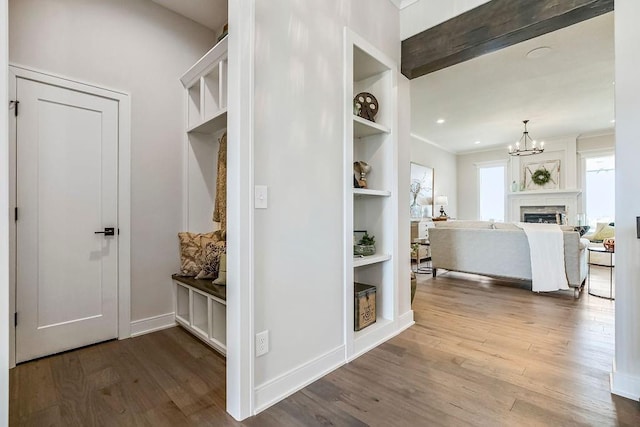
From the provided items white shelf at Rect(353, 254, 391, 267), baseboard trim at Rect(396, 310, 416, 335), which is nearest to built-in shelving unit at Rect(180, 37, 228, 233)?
white shelf at Rect(353, 254, 391, 267)

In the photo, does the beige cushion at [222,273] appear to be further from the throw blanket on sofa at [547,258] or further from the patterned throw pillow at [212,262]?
the throw blanket on sofa at [547,258]

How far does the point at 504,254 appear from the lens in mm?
4051

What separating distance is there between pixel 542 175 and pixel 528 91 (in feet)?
13.2

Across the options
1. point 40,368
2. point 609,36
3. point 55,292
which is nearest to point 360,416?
point 40,368

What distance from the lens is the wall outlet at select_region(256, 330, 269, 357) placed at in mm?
1601

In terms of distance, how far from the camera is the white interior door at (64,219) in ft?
6.88

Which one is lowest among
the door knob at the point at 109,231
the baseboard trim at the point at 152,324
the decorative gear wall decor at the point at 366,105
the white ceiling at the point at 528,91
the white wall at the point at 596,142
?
the baseboard trim at the point at 152,324

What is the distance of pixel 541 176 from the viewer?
25.0 feet

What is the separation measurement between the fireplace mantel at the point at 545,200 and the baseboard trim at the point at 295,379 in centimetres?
766

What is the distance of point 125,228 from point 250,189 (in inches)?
63.9

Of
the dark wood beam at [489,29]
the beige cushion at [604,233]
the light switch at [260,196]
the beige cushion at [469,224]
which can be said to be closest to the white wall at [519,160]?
the beige cushion at [604,233]

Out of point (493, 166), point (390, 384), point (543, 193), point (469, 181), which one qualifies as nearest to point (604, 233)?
point (543, 193)

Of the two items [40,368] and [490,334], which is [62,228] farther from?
[490,334]

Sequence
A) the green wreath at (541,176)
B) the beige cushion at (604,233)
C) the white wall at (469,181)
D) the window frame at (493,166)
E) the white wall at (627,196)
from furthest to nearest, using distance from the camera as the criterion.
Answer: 1. the white wall at (469,181)
2. the window frame at (493,166)
3. the green wreath at (541,176)
4. the beige cushion at (604,233)
5. the white wall at (627,196)
